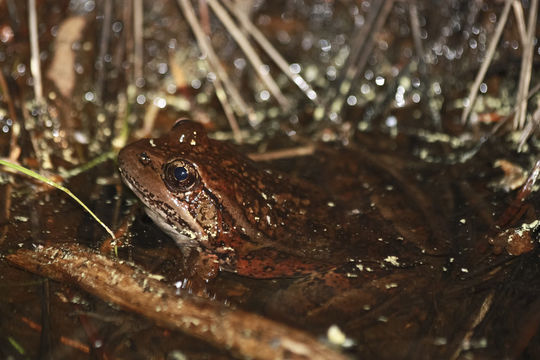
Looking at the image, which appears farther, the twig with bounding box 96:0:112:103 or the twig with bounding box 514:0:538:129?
the twig with bounding box 96:0:112:103

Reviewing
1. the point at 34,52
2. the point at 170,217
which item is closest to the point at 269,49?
the point at 34,52

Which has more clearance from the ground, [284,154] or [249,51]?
[249,51]

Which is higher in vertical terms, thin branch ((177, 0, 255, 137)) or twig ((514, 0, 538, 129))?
twig ((514, 0, 538, 129))

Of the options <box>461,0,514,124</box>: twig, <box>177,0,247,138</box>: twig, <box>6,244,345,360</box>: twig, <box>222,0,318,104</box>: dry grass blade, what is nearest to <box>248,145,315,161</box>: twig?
<box>177,0,247,138</box>: twig

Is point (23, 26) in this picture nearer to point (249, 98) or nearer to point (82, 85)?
point (82, 85)

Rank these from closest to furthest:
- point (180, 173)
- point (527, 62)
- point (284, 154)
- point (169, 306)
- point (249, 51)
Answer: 1. point (169, 306)
2. point (180, 173)
3. point (527, 62)
4. point (284, 154)
5. point (249, 51)

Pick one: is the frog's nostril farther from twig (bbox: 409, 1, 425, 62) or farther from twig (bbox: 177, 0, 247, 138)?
twig (bbox: 409, 1, 425, 62)

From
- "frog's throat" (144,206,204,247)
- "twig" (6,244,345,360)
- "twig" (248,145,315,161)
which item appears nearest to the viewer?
"twig" (6,244,345,360)

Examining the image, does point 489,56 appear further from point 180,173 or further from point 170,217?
point 170,217
